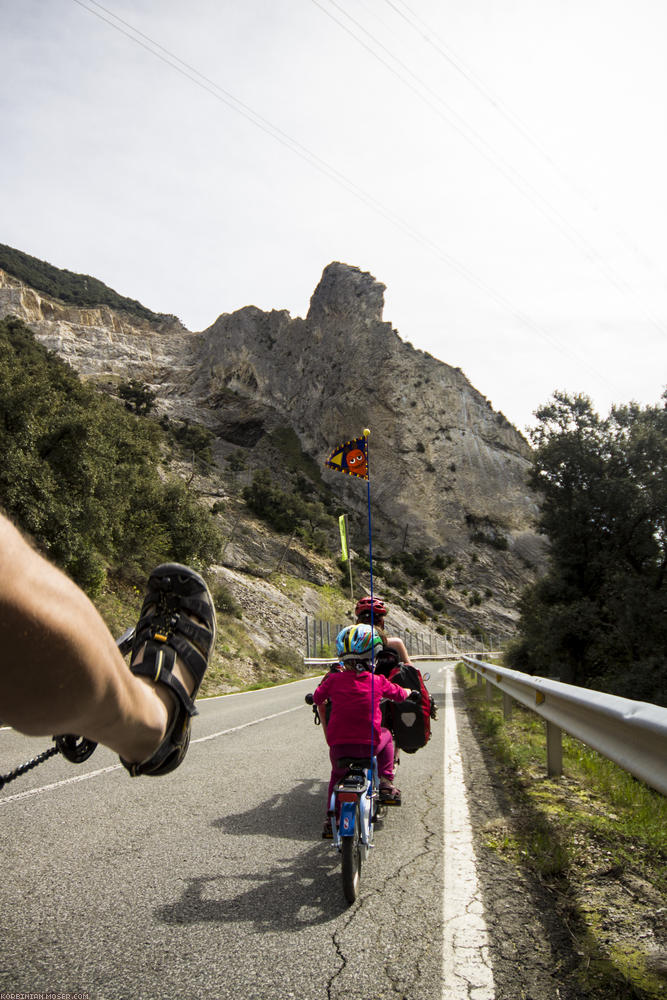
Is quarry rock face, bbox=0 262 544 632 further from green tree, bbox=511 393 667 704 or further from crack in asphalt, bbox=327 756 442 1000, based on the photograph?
crack in asphalt, bbox=327 756 442 1000

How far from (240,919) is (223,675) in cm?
2130

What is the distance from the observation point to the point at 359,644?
186 inches

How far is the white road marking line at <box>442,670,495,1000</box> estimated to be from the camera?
2.52 meters

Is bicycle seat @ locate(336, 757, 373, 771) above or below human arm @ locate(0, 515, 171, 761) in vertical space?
below

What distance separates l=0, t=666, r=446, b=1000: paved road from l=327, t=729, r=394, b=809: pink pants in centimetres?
44

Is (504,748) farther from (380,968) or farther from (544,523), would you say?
(544,523)

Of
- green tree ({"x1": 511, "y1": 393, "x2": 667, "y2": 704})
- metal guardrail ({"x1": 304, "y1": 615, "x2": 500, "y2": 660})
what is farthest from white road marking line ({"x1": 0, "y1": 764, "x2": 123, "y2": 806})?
metal guardrail ({"x1": 304, "y1": 615, "x2": 500, "y2": 660})

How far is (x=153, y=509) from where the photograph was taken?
31625 millimetres

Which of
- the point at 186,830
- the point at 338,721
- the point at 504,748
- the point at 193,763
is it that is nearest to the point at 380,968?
the point at 338,721

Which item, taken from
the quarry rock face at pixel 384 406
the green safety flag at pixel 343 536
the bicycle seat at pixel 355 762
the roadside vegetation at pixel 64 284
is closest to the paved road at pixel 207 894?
the bicycle seat at pixel 355 762

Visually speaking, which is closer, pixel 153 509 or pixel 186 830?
pixel 186 830

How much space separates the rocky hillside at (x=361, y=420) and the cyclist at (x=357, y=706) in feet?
191

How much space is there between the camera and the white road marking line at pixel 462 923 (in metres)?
2.52

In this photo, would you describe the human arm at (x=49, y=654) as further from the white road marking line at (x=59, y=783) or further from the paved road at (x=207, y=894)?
the white road marking line at (x=59, y=783)
